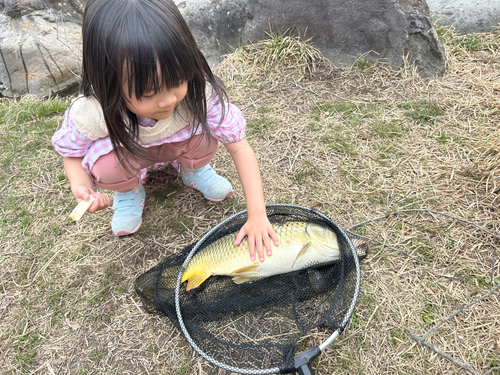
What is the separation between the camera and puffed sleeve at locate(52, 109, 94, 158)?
5.24 ft

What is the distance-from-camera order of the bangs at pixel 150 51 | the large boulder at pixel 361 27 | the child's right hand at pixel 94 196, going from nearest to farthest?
the bangs at pixel 150 51 < the child's right hand at pixel 94 196 < the large boulder at pixel 361 27

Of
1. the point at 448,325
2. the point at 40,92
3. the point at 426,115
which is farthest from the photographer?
the point at 40,92

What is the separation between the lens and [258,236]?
1582mm

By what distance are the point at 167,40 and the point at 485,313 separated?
1672 millimetres

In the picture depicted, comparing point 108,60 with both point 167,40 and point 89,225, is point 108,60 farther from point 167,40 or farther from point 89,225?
point 89,225

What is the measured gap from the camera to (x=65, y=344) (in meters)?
1.61

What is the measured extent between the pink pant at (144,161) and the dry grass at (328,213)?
1.08 ft

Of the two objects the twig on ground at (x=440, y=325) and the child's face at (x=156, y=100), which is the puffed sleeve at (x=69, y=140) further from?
the twig on ground at (x=440, y=325)

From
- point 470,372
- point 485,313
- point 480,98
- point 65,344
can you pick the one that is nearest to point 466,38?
point 480,98

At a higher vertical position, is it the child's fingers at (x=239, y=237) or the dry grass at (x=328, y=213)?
the child's fingers at (x=239, y=237)

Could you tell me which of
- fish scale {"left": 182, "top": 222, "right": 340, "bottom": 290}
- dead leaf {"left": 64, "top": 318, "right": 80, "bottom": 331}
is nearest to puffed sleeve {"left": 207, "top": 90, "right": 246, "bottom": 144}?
fish scale {"left": 182, "top": 222, "right": 340, "bottom": 290}

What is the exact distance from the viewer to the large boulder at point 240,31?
114 inches

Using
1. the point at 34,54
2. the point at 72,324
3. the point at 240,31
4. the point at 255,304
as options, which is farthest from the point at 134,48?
the point at 34,54

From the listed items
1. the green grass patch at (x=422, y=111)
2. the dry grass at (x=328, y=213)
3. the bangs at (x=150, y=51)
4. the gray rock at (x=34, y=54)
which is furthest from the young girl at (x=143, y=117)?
the gray rock at (x=34, y=54)
